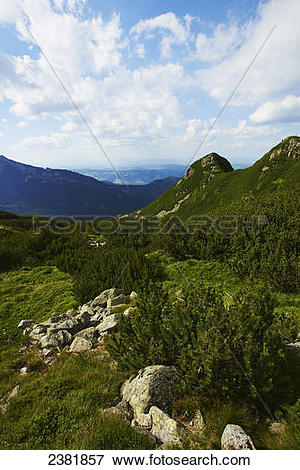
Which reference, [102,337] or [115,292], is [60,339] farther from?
[115,292]

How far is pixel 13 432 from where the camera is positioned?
166 inches

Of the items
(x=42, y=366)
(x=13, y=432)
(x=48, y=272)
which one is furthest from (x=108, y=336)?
(x=48, y=272)

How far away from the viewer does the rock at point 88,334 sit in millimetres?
7939

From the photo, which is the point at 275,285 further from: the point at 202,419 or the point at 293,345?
the point at 202,419

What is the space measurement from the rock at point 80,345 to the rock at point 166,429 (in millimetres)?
3755

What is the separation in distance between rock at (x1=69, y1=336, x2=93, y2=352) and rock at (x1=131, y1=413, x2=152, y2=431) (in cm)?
345

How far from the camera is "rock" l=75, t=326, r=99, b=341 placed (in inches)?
313

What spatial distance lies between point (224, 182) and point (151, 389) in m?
118

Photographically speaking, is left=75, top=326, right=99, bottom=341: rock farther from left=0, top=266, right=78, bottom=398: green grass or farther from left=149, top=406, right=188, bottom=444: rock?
left=149, top=406, right=188, bottom=444: rock

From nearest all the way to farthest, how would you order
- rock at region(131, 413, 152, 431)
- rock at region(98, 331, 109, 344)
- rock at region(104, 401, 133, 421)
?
rock at region(131, 413, 152, 431) → rock at region(104, 401, 133, 421) → rock at region(98, 331, 109, 344)

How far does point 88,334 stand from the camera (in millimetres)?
8141

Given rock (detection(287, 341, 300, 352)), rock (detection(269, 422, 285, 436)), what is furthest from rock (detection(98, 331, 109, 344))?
rock (detection(287, 341, 300, 352))
